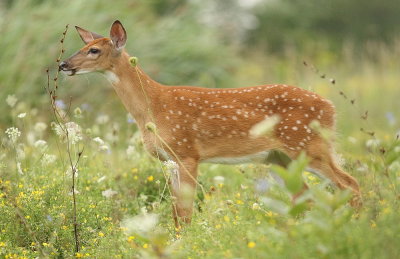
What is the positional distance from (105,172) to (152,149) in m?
1.15

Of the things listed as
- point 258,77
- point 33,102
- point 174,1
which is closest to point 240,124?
point 33,102

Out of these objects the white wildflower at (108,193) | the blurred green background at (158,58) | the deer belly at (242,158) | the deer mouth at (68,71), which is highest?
the deer mouth at (68,71)

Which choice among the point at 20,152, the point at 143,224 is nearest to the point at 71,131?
the point at 20,152

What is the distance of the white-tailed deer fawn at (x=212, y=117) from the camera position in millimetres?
6098

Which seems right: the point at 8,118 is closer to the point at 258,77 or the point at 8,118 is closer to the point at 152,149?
the point at 152,149

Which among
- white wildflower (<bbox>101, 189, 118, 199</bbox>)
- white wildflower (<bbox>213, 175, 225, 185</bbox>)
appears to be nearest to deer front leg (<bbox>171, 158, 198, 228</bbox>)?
white wildflower (<bbox>213, 175, 225, 185</bbox>)

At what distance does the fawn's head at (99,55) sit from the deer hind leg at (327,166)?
1716 mm

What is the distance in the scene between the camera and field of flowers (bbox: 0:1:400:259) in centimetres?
389

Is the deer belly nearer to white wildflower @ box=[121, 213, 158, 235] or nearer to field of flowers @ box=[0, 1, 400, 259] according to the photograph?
field of flowers @ box=[0, 1, 400, 259]

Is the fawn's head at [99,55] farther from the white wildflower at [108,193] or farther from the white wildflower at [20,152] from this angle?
the white wildflower at [108,193]

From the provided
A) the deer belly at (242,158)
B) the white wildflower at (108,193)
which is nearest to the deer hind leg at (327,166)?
the deer belly at (242,158)

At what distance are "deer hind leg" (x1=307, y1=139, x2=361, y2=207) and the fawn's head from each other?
172 cm

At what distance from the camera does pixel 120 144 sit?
30.7ft

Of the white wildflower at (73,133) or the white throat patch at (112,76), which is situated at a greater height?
the white wildflower at (73,133)
